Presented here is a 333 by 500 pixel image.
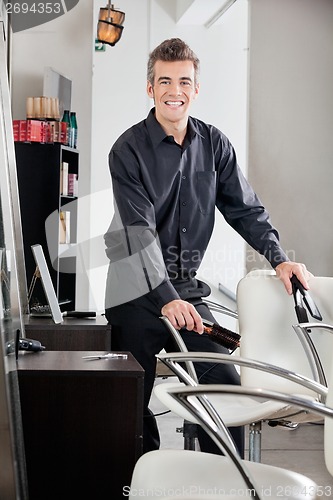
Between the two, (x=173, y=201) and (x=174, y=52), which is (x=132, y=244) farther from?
(x=174, y=52)

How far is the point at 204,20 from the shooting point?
8031mm

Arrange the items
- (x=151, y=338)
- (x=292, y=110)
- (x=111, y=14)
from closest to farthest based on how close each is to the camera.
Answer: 1. (x=151, y=338)
2. (x=111, y=14)
3. (x=292, y=110)

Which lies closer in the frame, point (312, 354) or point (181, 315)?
point (181, 315)

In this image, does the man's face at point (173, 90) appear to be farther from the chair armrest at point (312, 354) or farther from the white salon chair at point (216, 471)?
the white salon chair at point (216, 471)

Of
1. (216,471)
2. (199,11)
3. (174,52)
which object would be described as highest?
(199,11)

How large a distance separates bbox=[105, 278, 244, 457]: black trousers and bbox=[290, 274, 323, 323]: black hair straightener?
294mm

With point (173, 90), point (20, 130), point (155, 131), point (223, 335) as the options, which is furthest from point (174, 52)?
point (20, 130)

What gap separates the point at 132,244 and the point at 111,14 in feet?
14.8

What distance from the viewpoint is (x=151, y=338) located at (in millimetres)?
2996

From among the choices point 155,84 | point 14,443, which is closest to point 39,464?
point 14,443

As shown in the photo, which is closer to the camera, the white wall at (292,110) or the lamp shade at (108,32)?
the lamp shade at (108,32)

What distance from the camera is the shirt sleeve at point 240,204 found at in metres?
3.12

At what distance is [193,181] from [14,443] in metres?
1.60

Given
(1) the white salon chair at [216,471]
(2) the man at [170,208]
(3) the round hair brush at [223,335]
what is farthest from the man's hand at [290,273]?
(1) the white salon chair at [216,471]
